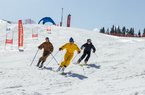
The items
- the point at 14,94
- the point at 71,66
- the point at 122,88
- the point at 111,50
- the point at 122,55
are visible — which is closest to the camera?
the point at 14,94

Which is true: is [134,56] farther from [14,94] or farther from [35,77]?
[14,94]

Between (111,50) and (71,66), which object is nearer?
(71,66)

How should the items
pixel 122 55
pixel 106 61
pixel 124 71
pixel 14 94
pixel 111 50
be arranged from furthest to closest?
pixel 111 50, pixel 122 55, pixel 106 61, pixel 124 71, pixel 14 94

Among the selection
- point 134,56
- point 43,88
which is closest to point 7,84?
point 43,88

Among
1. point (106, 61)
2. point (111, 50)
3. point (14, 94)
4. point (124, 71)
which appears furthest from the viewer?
point (111, 50)

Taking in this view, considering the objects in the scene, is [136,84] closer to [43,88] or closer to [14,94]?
[43,88]

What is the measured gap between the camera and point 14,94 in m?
13.7

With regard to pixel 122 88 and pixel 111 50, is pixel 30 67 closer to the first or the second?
pixel 122 88

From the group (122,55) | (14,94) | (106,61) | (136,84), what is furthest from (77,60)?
(14,94)

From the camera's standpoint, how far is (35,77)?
1688 centimetres

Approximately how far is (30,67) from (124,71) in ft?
15.3

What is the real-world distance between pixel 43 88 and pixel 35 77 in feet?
6.72

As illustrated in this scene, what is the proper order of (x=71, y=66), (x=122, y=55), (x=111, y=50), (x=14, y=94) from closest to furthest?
(x=14, y=94) → (x=71, y=66) → (x=122, y=55) → (x=111, y=50)

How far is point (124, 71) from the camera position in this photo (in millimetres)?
18547
